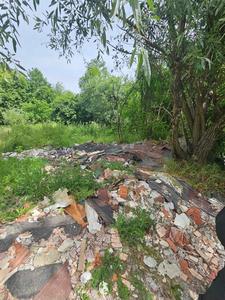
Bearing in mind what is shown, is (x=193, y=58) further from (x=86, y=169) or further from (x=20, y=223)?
(x=20, y=223)

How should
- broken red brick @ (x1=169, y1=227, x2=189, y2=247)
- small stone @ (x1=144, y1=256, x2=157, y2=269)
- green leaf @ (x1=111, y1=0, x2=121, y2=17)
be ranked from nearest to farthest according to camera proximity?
green leaf @ (x1=111, y1=0, x2=121, y2=17) < small stone @ (x1=144, y1=256, x2=157, y2=269) < broken red brick @ (x1=169, y1=227, x2=189, y2=247)

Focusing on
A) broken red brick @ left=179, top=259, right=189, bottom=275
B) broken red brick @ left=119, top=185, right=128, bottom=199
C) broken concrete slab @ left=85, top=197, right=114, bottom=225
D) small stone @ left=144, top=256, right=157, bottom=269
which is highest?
broken red brick @ left=119, top=185, right=128, bottom=199

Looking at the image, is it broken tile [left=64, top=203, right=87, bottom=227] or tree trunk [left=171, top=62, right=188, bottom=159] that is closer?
broken tile [left=64, top=203, right=87, bottom=227]

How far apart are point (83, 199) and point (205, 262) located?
1008 mm

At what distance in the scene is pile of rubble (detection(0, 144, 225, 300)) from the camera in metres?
1.77

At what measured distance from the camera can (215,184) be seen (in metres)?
3.16

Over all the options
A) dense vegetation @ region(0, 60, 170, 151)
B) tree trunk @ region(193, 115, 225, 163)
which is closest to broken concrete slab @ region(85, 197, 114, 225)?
dense vegetation @ region(0, 60, 170, 151)

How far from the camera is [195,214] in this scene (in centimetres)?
255

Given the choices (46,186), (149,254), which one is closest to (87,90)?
(46,186)

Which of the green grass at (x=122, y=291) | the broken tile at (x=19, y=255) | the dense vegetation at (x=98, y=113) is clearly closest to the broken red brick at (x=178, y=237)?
the green grass at (x=122, y=291)

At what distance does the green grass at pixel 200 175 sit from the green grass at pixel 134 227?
105cm

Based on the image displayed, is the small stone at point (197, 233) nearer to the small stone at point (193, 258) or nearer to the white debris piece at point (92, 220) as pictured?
the small stone at point (193, 258)

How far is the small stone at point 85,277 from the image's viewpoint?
70.0 inches

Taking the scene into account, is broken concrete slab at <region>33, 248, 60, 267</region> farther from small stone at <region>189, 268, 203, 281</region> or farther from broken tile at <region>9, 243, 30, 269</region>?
small stone at <region>189, 268, 203, 281</region>
